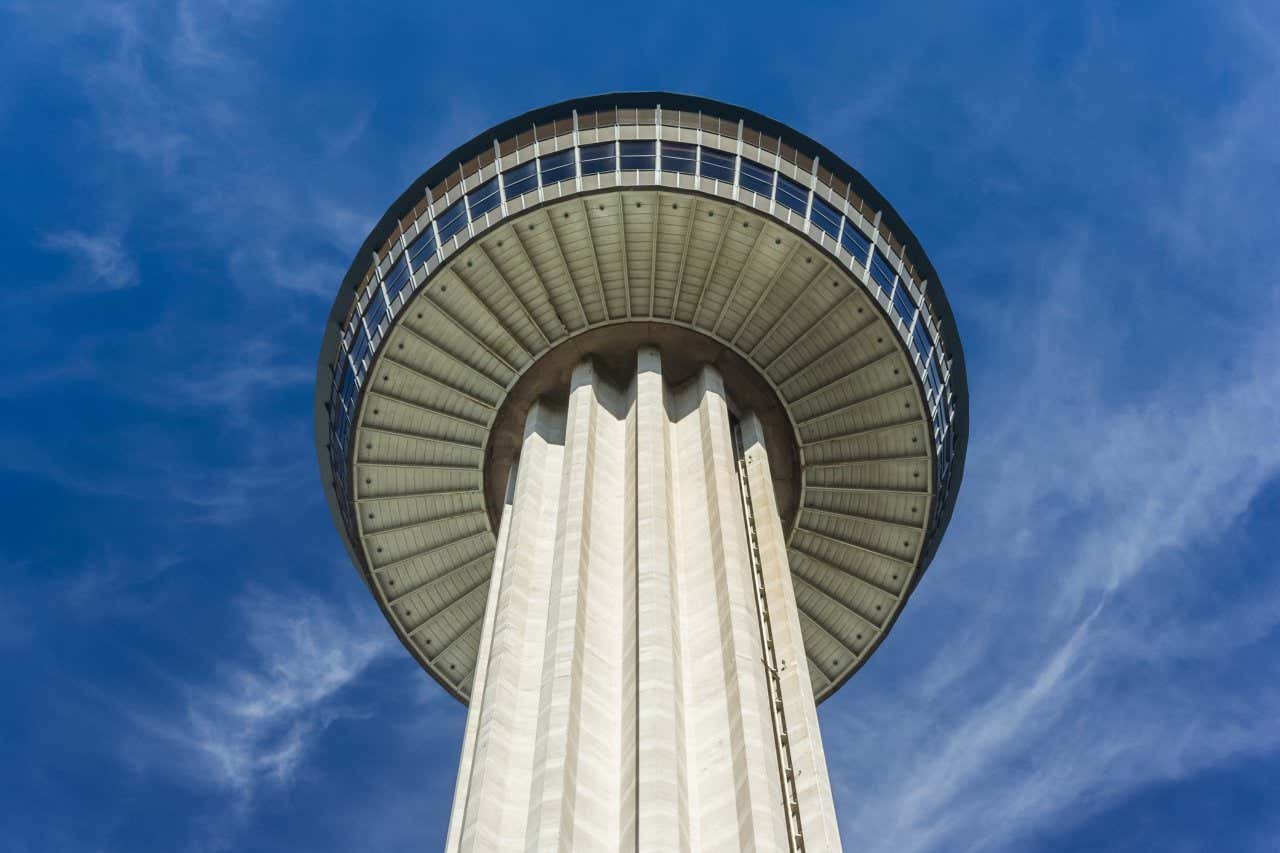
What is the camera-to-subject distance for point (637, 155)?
112 ft

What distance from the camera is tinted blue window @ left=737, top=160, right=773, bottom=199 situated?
34469 millimetres

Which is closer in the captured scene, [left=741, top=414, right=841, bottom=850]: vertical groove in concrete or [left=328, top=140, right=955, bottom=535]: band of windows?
[left=741, top=414, right=841, bottom=850]: vertical groove in concrete

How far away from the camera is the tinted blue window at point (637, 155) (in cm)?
3394

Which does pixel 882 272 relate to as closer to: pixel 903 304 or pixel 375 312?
pixel 903 304

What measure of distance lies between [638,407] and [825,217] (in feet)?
26.8

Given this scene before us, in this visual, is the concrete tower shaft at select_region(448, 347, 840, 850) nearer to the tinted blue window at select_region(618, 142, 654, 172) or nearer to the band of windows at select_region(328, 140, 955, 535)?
the band of windows at select_region(328, 140, 955, 535)

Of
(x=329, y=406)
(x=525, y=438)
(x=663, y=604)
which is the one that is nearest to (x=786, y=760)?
(x=663, y=604)

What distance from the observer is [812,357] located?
1442 inches

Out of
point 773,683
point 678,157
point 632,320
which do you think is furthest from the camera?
point 632,320

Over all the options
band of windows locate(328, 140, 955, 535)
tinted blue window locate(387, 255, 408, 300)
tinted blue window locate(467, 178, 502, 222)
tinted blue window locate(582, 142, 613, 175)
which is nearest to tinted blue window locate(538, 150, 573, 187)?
band of windows locate(328, 140, 955, 535)

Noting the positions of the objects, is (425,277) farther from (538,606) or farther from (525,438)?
(538,606)

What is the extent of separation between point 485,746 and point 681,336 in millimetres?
15764

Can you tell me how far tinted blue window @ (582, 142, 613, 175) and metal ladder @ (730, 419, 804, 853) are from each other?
9238 millimetres

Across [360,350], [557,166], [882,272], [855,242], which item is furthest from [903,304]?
[360,350]
